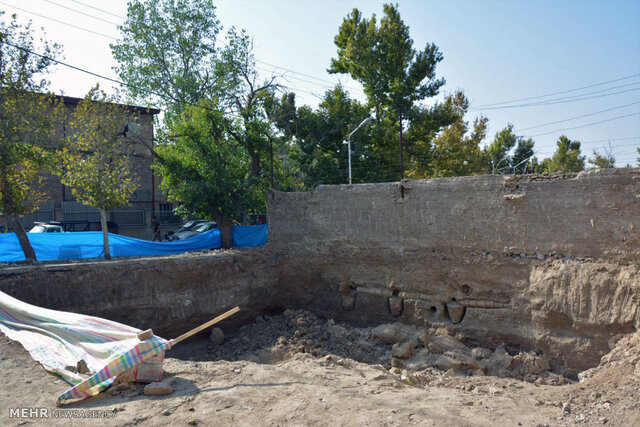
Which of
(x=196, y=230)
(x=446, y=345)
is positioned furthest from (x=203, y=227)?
(x=446, y=345)

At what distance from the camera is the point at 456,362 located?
8273mm

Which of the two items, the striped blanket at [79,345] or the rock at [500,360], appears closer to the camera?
the striped blanket at [79,345]

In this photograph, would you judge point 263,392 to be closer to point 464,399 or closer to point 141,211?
point 464,399

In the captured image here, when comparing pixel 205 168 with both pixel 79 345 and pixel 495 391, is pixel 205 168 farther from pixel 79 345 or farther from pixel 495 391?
pixel 495 391

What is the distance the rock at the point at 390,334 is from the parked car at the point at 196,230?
31.9 feet

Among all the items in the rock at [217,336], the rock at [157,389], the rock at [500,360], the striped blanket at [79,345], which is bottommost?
the rock at [217,336]

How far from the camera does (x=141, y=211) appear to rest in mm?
22797

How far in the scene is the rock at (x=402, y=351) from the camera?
350 inches

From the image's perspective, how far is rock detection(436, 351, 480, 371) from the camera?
8.27 meters

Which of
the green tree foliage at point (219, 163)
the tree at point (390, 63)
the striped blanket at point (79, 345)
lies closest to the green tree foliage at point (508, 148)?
the tree at point (390, 63)

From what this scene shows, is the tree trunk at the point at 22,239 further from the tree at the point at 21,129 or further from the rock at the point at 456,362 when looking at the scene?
the rock at the point at 456,362

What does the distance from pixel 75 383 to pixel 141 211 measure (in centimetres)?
1917

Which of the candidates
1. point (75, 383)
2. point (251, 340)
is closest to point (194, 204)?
point (251, 340)

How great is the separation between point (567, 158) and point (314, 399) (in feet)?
105
